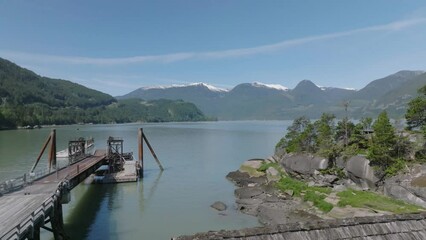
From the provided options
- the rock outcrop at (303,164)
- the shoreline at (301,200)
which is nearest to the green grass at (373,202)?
the shoreline at (301,200)

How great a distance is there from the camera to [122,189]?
52875 millimetres

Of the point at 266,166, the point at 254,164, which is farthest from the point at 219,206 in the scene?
the point at 254,164

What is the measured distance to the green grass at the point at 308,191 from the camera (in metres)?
38.2

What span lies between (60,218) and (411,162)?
37.8m

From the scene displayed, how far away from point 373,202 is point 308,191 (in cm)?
1026

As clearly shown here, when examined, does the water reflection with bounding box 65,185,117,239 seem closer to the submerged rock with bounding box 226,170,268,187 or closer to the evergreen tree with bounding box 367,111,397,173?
the submerged rock with bounding box 226,170,268,187

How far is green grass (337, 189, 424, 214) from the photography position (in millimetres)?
31031

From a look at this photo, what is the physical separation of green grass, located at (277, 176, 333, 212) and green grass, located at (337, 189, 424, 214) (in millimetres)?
1816

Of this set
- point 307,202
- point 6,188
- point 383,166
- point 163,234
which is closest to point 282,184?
point 307,202

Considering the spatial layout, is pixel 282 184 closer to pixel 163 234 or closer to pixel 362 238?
pixel 163 234

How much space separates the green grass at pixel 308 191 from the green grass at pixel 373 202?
1816 millimetres

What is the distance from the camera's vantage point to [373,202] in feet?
113

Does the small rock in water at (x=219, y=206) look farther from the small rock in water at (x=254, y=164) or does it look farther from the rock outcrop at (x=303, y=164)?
the small rock in water at (x=254, y=164)

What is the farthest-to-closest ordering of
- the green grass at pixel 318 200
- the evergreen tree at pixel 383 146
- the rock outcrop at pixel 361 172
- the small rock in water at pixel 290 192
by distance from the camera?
the small rock in water at pixel 290 192 → the rock outcrop at pixel 361 172 → the evergreen tree at pixel 383 146 → the green grass at pixel 318 200
